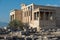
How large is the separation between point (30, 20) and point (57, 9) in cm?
692

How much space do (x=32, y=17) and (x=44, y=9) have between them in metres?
4.34

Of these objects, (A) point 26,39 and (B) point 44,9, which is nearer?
(A) point 26,39

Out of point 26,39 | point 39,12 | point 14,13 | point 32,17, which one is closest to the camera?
point 26,39

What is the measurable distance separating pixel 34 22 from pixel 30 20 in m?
2.90

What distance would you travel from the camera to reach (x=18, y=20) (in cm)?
5678

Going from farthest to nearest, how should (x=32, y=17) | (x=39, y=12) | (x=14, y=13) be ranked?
(x=14, y=13), (x=32, y=17), (x=39, y=12)

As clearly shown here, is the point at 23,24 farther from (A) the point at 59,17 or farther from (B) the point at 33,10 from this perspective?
(A) the point at 59,17

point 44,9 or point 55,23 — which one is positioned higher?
point 44,9

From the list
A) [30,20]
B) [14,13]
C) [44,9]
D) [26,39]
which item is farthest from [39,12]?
[26,39]

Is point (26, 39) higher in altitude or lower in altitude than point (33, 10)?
lower

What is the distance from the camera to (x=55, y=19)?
53.5 metres

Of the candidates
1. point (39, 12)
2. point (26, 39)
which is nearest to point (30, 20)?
point (39, 12)

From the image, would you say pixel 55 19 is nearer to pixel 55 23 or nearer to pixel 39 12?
pixel 55 23

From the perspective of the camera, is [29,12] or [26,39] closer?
[26,39]
